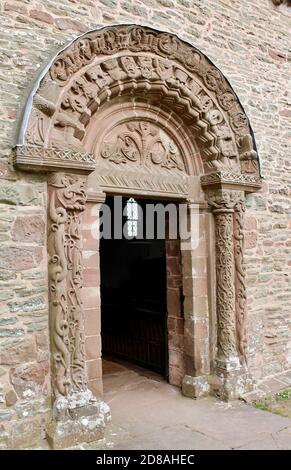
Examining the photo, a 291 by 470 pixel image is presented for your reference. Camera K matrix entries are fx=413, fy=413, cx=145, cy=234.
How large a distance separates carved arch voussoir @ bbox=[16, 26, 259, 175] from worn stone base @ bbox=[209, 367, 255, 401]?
2.50 meters

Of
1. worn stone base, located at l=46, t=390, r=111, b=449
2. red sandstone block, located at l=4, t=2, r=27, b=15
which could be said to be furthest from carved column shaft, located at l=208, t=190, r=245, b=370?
red sandstone block, located at l=4, t=2, r=27, b=15

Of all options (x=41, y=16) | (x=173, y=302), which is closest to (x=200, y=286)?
(x=173, y=302)

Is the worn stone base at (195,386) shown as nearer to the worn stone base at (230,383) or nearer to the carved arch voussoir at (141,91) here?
the worn stone base at (230,383)

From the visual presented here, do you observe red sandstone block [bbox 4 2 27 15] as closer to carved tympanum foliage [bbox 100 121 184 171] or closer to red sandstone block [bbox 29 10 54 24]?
red sandstone block [bbox 29 10 54 24]

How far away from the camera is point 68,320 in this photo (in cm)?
379

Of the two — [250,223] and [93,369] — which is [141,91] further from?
[93,369]

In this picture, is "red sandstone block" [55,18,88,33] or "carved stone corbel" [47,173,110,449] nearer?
"carved stone corbel" [47,173,110,449]

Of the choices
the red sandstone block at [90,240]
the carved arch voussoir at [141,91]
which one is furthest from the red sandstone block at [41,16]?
the red sandstone block at [90,240]

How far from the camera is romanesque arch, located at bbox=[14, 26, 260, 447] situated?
3.72m

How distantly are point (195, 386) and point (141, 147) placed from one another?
2908 millimetres

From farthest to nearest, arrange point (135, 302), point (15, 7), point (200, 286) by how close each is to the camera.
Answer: point (135, 302), point (200, 286), point (15, 7)

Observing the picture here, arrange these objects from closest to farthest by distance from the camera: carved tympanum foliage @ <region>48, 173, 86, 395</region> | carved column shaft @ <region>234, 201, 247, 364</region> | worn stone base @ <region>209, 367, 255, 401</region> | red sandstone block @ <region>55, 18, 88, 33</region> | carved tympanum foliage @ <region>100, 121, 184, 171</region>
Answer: carved tympanum foliage @ <region>48, 173, 86, 395</region>
red sandstone block @ <region>55, 18, 88, 33</region>
carved tympanum foliage @ <region>100, 121, 184, 171</region>
worn stone base @ <region>209, 367, 255, 401</region>
carved column shaft @ <region>234, 201, 247, 364</region>

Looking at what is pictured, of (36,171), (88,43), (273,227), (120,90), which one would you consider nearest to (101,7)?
(88,43)

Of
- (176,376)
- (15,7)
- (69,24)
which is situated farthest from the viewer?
(176,376)
